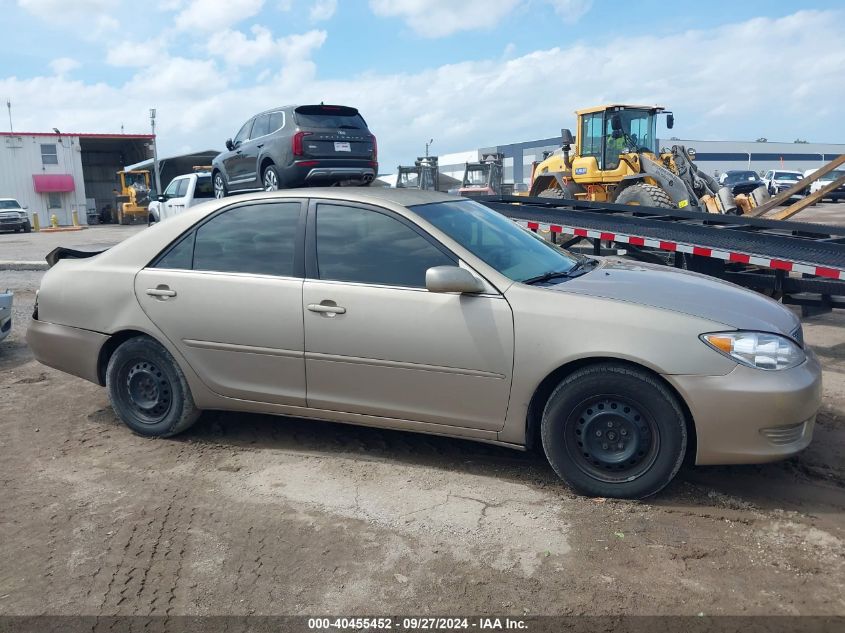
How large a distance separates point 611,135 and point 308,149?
264 inches

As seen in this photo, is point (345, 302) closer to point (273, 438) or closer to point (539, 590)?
point (273, 438)

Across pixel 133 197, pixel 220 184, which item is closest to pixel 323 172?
pixel 220 184

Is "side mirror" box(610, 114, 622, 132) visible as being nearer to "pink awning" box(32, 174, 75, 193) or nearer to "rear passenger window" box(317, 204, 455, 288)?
"rear passenger window" box(317, 204, 455, 288)

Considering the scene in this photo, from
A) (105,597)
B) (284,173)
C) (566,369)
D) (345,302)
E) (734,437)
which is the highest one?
(284,173)

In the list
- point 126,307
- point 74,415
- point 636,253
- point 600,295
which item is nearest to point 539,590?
point 600,295

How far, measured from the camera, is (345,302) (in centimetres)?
418

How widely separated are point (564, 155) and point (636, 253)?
20.7 ft

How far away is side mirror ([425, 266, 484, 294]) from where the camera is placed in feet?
12.7

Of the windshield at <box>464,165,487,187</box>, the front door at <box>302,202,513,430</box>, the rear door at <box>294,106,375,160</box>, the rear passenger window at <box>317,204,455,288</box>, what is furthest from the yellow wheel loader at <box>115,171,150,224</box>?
the front door at <box>302,202,513,430</box>

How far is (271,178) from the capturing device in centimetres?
1034

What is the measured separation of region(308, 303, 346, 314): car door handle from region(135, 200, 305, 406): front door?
0.09 metres

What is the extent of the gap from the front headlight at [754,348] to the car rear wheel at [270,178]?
7780mm

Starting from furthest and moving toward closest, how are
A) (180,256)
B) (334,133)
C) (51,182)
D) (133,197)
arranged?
(51,182), (133,197), (334,133), (180,256)

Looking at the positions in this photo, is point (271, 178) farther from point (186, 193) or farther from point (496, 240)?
point (186, 193)
